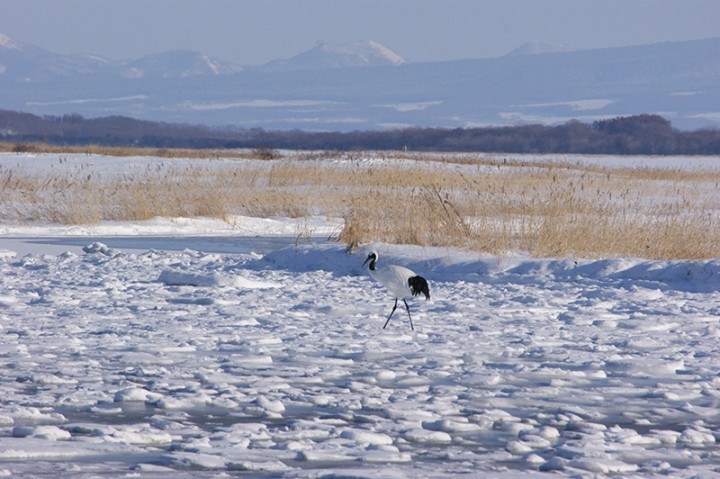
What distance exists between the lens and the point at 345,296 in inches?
396

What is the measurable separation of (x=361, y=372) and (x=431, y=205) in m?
8.54

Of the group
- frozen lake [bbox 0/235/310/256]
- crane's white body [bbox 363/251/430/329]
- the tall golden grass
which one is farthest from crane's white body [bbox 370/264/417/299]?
frozen lake [bbox 0/235/310/256]

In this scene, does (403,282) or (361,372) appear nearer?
(361,372)

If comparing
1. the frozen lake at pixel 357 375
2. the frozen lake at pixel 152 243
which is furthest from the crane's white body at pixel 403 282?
the frozen lake at pixel 152 243

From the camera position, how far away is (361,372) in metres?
6.46

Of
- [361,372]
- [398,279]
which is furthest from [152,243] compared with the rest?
[361,372]

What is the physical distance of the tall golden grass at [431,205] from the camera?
13586 mm

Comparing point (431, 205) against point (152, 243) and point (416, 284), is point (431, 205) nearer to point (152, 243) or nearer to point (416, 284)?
point (152, 243)

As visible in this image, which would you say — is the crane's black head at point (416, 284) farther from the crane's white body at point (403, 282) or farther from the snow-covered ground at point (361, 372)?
the snow-covered ground at point (361, 372)

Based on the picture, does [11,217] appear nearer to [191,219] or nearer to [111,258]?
[191,219]

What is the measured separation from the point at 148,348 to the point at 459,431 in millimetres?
2788

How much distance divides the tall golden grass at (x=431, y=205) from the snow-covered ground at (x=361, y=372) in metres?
1.82

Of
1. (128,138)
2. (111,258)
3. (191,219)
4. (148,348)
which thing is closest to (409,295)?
(148,348)

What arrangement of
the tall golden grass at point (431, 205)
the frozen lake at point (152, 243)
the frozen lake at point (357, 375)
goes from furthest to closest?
1. the frozen lake at point (152, 243)
2. the tall golden grass at point (431, 205)
3. the frozen lake at point (357, 375)
